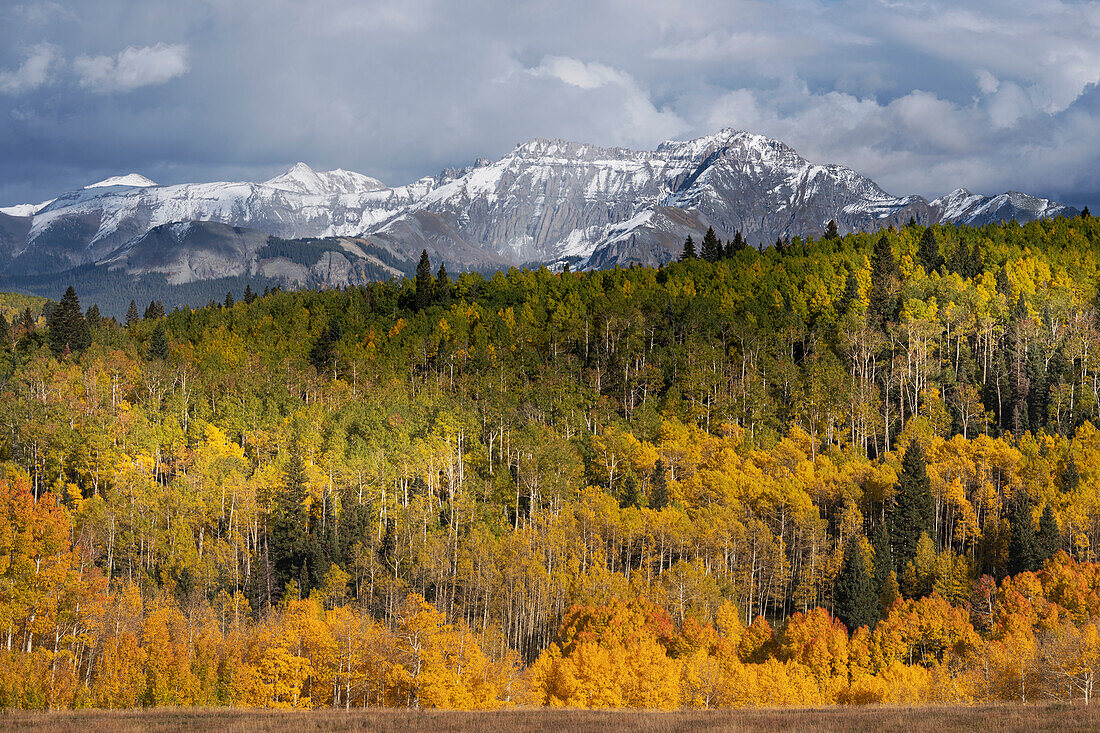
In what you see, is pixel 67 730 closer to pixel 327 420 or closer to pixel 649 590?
pixel 649 590

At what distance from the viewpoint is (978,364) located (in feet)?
534

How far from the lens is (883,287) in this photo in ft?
578

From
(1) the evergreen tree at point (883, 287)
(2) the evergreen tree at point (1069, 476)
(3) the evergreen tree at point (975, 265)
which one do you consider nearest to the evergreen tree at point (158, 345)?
(1) the evergreen tree at point (883, 287)

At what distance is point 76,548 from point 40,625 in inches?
778

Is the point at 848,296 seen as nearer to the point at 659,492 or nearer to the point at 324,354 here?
the point at 659,492

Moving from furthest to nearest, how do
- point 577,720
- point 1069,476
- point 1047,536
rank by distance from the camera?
point 1069,476
point 1047,536
point 577,720

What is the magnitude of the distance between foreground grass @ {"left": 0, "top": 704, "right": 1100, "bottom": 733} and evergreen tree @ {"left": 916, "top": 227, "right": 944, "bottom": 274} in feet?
483

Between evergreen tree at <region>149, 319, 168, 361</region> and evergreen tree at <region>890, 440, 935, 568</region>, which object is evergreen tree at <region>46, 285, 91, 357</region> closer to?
evergreen tree at <region>149, 319, 168, 361</region>

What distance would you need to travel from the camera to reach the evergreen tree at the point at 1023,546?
364ft

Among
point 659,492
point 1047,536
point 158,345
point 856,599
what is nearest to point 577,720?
point 856,599

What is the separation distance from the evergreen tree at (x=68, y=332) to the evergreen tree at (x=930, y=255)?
152 metres

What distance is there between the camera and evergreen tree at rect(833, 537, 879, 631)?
10694 centimetres

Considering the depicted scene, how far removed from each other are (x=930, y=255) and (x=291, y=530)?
13477 centimetres

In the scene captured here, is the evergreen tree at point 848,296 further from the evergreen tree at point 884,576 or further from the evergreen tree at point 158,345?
the evergreen tree at point 158,345
